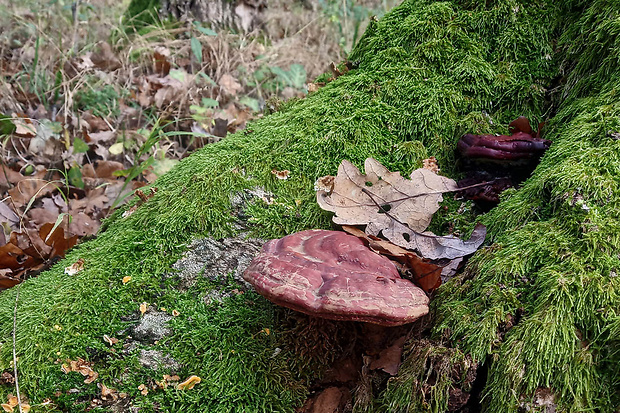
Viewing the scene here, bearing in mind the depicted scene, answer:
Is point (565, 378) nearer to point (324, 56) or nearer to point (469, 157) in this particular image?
point (469, 157)

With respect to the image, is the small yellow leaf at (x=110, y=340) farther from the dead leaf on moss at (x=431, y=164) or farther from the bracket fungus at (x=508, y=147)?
the bracket fungus at (x=508, y=147)

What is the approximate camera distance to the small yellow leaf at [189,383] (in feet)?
6.93

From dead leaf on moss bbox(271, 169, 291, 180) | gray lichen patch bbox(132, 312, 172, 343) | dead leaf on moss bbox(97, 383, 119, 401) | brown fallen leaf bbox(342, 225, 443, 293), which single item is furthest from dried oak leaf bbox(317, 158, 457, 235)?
dead leaf on moss bbox(97, 383, 119, 401)

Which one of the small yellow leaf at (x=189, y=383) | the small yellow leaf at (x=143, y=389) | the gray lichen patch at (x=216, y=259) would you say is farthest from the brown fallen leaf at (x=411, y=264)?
the small yellow leaf at (x=143, y=389)

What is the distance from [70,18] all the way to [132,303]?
295 inches

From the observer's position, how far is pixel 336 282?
191 cm

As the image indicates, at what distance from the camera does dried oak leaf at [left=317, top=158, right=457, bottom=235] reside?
2.57m

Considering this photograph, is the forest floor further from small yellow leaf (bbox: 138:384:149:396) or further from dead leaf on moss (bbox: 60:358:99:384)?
small yellow leaf (bbox: 138:384:149:396)

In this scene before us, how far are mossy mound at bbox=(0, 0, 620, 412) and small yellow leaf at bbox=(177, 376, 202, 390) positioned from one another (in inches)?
1.5

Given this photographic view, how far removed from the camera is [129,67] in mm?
6746

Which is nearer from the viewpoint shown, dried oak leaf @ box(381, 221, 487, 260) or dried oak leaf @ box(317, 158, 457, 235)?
dried oak leaf @ box(381, 221, 487, 260)

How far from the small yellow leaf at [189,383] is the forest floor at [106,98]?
1.70 meters

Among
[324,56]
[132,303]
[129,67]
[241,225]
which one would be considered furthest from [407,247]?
[324,56]

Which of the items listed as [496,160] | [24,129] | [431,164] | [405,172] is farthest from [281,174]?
[24,129]
